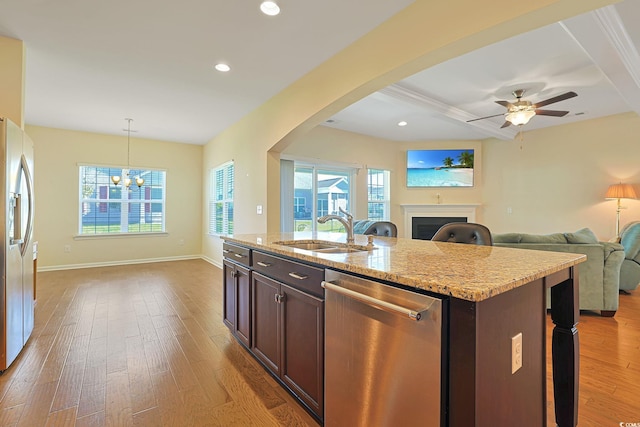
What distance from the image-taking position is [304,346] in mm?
1691

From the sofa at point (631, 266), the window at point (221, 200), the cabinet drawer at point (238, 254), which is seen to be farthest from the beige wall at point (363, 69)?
the sofa at point (631, 266)

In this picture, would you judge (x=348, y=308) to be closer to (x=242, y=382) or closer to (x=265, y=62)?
(x=242, y=382)

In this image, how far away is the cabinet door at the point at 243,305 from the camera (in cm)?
234

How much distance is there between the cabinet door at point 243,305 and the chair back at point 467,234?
1.58 meters

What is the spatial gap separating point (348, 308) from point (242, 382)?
116 centimetres

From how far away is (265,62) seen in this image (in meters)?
3.25

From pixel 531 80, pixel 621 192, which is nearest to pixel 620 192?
pixel 621 192

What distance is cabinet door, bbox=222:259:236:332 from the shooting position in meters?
2.62

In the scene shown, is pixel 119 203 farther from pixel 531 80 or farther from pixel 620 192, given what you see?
pixel 620 192

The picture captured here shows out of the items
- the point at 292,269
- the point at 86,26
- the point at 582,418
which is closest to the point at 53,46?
the point at 86,26

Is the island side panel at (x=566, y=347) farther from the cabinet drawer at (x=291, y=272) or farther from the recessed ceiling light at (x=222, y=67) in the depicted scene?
the recessed ceiling light at (x=222, y=67)

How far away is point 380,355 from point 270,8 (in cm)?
253

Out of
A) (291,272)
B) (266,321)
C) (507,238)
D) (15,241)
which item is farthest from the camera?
(507,238)

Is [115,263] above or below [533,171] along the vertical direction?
below
